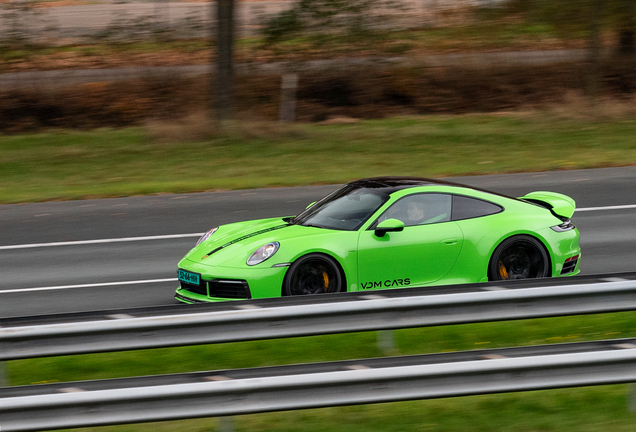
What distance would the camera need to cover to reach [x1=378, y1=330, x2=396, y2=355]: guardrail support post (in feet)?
19.8

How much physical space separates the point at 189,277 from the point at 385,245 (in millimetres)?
2025

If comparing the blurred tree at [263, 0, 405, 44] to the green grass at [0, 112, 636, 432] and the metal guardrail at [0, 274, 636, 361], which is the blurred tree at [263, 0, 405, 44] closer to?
the green grass at [0, 112, 636, 432]

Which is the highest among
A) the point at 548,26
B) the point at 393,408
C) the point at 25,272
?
the point at 548,26

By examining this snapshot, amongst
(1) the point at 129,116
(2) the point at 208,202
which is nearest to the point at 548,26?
(1) the point at 129,116

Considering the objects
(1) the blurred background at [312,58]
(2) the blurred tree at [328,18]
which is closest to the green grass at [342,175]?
(1) the blurred background at [312,58]

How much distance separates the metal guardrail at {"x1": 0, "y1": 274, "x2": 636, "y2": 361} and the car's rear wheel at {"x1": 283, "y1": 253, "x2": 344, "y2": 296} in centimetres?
249

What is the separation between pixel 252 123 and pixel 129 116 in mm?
5521

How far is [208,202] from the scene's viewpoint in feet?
45.8

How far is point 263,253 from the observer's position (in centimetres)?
775

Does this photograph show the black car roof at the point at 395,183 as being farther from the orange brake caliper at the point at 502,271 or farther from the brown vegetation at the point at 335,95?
the brown vegetation at the point at 335,95

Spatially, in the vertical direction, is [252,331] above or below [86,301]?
above

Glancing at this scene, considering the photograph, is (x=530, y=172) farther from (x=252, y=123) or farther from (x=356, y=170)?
(x=252, y=123)

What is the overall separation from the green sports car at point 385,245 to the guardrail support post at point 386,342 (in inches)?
65.0

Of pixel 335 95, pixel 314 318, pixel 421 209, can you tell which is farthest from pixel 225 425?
pixel 335 95
